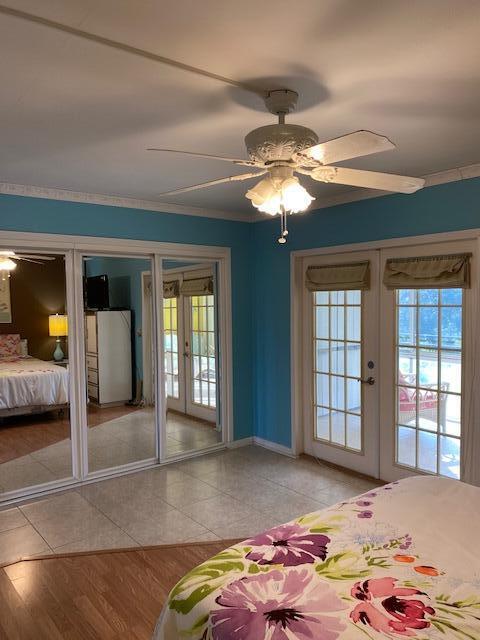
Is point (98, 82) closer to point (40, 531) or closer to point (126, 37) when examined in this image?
point (126, 37)

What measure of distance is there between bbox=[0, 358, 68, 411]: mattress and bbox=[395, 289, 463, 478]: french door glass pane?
2796 millimetres

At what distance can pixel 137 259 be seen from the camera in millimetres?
4410

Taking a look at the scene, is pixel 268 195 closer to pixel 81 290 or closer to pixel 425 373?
pixel 425 373

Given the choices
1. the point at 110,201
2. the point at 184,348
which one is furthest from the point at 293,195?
the point at 184,348

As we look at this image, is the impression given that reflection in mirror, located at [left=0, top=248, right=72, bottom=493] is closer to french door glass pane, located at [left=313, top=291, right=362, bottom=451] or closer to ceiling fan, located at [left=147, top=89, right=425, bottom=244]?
french door glass pane, located at [left=313, top=291, right=362, bottom=451]

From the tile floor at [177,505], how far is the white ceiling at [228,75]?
7.98 feet

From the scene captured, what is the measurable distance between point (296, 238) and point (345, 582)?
136 inches

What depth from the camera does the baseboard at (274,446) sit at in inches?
187

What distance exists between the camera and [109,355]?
440 cm

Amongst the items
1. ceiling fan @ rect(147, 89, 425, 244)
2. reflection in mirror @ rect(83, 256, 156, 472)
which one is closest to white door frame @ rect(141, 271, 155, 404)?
reflection in mirror @ rect(83, 256, 156, 472)

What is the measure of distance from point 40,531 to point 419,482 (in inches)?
97.6

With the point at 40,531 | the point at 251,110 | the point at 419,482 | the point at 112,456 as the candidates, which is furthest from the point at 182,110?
the point at 112,456

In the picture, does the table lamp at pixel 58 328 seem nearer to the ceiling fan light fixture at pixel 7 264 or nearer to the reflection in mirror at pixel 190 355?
the ceiling fan light fixture at pixel 7 264

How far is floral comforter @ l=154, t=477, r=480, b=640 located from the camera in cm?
134
